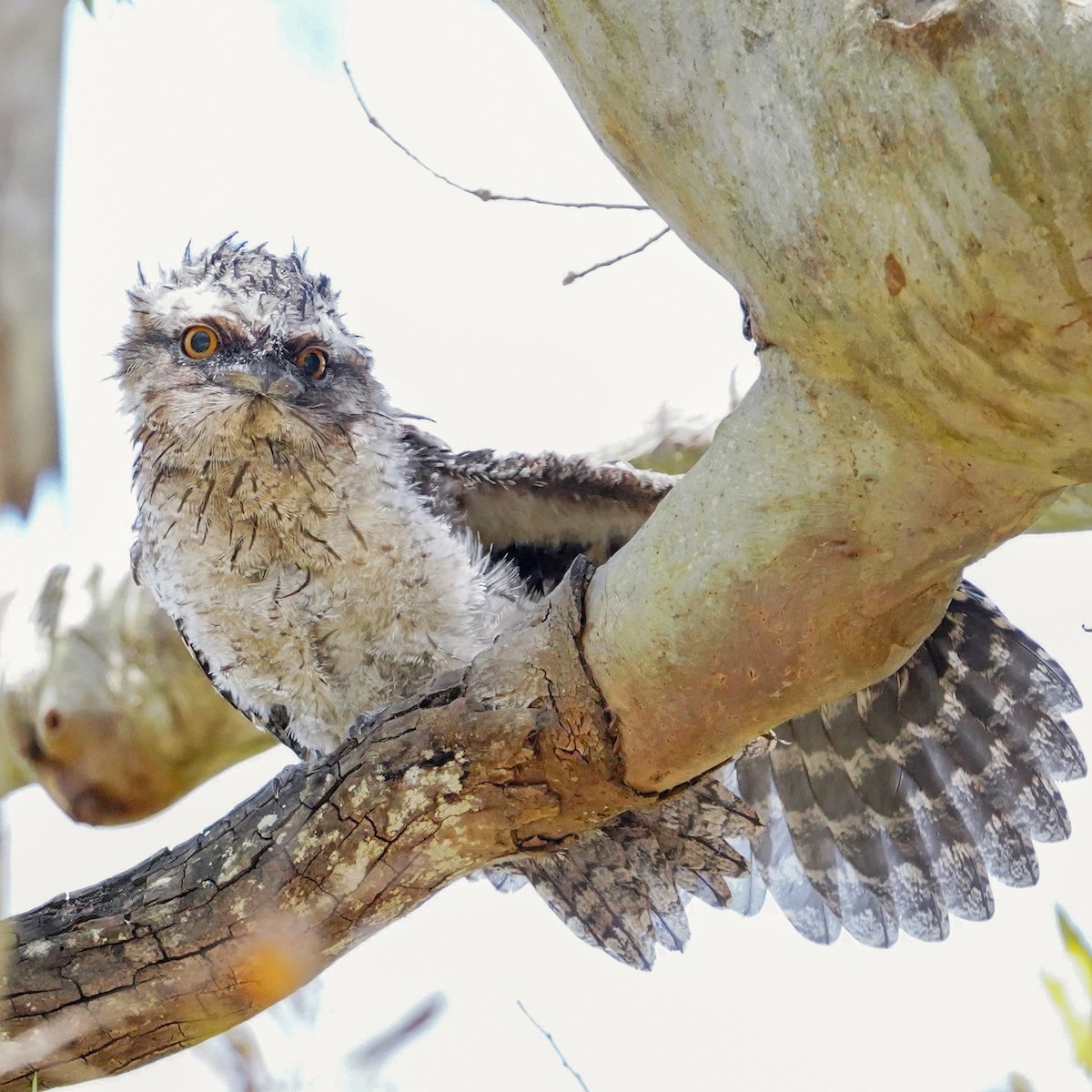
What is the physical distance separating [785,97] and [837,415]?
0.50m

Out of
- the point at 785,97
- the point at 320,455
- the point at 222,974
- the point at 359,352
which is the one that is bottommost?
the point at 222,974

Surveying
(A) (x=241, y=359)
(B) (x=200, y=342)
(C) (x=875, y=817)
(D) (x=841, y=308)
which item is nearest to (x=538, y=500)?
(A) (x=241, y=359)

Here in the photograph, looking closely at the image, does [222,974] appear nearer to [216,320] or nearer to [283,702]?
[283,702]

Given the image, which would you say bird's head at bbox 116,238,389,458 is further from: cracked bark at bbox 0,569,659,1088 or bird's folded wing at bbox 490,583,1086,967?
bird's folded wing at bbox 490,583,1086,967

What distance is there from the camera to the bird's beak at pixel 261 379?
3.30 metres

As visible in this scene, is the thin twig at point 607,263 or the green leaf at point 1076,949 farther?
the thin twig at point 607,263

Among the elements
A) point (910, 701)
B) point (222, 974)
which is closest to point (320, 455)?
point (222, 974)

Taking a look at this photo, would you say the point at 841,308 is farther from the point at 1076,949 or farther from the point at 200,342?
the point at 200,342

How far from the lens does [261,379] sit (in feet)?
10.9

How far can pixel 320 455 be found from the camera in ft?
10.8

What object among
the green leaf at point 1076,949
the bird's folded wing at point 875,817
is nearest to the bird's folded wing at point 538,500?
the bird's folded wing at point 875,817

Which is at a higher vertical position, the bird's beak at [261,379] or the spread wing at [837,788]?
the bird's beak at [261,379]

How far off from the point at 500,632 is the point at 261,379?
0.88 m

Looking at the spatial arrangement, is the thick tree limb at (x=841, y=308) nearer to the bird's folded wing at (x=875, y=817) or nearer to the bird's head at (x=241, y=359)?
the bird's folded wing at (x=875, y=817)
